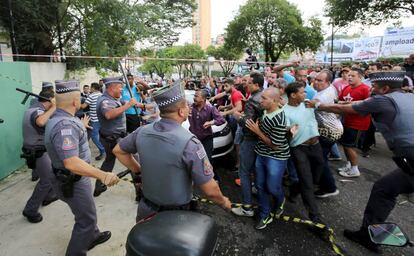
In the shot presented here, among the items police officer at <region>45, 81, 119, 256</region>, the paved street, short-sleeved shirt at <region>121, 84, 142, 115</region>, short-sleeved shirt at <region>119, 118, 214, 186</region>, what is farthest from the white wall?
short-sleeved shirt at <region>119, 118, 214, 186</region>

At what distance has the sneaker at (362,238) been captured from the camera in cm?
285

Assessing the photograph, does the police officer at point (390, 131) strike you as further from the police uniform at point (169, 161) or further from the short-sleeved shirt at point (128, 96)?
the short-sleeved shirt at point (128, 96)

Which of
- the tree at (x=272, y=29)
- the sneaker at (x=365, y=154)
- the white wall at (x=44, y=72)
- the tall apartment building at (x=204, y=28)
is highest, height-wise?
the tall apartment building at (x=204, y=28)

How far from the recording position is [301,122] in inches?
128

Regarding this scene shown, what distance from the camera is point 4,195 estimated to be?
4.27 m

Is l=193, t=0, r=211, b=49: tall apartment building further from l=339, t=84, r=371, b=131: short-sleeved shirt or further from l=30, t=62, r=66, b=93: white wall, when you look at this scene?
l=339, t=84, r=371, b=131: short-sleeved shirt

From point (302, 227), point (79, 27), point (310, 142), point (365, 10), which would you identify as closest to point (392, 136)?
point (310, 142)

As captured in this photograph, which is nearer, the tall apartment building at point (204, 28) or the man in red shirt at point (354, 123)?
the man in red shirt at point (354, 123)

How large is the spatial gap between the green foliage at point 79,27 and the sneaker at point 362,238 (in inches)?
429

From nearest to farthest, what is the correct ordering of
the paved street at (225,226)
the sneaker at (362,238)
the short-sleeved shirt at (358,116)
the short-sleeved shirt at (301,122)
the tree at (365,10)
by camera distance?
the sneaker at (362,238)
the paved street at (225,226)
the short-sleeved shirt at (301,122)
the short-sleeved shirt at (358,116)
the tree at (365,10)

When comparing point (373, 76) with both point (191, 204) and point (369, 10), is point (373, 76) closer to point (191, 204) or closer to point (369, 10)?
point (191, 204)

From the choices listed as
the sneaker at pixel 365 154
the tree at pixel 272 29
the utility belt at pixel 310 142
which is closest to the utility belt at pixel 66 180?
the utility belt at pixel 310 142

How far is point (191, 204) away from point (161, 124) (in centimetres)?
74

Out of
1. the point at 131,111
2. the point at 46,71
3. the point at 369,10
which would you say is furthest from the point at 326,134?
the point at 369,10
